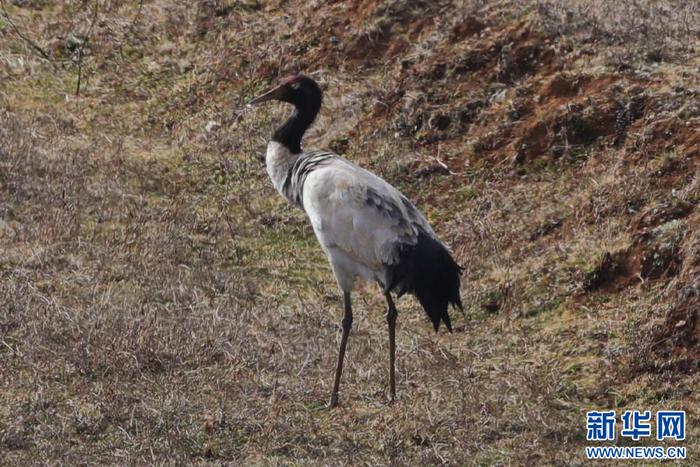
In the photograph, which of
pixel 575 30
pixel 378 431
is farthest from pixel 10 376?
pixel 575 30

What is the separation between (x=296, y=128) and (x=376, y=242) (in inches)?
67.1

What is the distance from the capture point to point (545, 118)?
12.1 m

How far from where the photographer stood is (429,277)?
27.9 feet

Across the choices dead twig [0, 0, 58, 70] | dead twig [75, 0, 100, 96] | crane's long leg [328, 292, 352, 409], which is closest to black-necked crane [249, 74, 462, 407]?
crane's long leg [328, 292, 352, 409]

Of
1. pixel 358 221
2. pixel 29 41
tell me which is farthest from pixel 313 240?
pixel 29 41

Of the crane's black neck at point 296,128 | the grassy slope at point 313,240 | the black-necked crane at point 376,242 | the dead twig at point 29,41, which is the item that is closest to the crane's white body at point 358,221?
the black-necked crane at point 376,242

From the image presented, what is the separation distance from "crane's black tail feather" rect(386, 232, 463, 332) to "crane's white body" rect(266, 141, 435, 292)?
7 centimetres

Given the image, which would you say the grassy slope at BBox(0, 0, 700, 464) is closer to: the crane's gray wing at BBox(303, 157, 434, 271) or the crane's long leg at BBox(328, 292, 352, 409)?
the crane's long leg at BBox(328, 292, 352, 409)

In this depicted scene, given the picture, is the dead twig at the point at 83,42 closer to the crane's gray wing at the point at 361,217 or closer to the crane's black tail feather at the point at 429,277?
the crane's gray wing at the point at 361,217

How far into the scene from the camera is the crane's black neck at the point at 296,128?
10.0 metres

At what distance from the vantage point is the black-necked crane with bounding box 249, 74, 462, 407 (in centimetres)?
851

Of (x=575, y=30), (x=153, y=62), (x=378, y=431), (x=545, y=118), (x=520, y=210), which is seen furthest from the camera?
(x=153, y=62)

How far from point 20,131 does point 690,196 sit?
6.62 m

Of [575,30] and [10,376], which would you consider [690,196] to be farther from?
[10,376]
